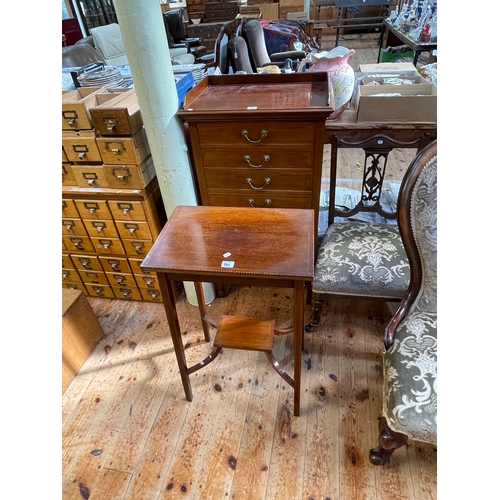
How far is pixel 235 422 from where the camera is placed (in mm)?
1299

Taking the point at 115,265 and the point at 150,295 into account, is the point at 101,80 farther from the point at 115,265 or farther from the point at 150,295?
the point at 150,295

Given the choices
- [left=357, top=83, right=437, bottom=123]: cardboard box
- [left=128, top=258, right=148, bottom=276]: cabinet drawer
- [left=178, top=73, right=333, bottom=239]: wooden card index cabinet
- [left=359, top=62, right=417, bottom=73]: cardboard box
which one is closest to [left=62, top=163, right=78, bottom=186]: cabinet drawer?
[left=128, top=258, right=148, bottom=276]: cabinet drawer

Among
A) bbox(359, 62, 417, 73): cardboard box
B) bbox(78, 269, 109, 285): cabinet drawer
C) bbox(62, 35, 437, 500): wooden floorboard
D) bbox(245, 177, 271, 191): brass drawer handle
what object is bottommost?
bbox(62, 35, 437, 500): wooden floorboard

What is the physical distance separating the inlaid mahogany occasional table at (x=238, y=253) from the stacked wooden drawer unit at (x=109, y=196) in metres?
0.43

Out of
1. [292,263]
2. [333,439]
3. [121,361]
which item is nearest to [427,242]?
[292,263]

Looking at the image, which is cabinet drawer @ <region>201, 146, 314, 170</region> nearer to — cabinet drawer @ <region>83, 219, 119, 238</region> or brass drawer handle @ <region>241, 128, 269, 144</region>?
brass drawer handle @ <region>241, 128, 269, 144</region>

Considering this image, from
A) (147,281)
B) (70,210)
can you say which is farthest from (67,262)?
(147,281)

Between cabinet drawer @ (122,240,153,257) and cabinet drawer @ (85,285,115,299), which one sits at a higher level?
cabinet drawer @ (122,240,153,257)

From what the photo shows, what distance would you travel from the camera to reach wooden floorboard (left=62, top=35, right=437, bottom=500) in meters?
1.13

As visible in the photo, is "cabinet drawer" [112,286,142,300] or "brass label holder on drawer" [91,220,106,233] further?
"cabinet drawer" [112,286,142,300]

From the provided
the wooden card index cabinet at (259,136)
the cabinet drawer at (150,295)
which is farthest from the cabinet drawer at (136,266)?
the wooden card index cabinet at (259,136)

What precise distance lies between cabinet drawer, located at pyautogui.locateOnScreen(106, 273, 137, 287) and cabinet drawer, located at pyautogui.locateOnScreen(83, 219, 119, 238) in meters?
0.25

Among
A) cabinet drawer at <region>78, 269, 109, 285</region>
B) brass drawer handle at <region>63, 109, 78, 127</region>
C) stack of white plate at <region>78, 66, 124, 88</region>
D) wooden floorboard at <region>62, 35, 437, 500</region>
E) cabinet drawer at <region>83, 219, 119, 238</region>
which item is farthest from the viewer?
stack of white plate at <region>78, 66, 124, 88</region>

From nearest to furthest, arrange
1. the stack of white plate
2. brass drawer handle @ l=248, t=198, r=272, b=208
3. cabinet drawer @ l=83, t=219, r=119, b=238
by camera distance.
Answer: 1. brass drawer handle @ l=248, t=198, r=272, b=208
2. cabinet drawer @ l=83, t=219, r=119, b=238
3. the stack of white plate
